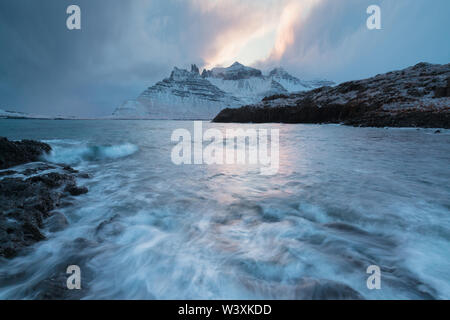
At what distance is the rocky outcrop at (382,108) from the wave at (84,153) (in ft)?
73.0

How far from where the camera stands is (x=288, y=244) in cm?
221

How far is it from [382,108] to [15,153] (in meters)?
31.3

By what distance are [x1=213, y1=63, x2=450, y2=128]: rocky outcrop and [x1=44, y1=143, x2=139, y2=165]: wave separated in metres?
22.2

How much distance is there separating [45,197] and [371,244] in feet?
15.3

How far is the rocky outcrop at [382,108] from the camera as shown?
17594mm

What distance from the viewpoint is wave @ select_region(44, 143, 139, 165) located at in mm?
7307
